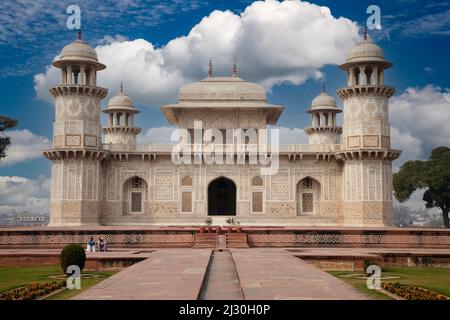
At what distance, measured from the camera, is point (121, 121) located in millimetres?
41406

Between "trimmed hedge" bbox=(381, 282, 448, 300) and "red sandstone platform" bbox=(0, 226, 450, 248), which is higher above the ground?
"red sandstone platform" bbox=(0, 226, 450, 248)

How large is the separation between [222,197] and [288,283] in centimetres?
2258

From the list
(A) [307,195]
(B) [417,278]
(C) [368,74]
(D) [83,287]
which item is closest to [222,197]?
(A) [307,195]

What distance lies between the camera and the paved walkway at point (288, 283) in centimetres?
891

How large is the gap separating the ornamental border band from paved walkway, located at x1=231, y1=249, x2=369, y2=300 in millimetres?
15684

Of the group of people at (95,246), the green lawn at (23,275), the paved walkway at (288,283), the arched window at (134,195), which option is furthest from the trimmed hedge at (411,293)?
the arched window at (134,195)

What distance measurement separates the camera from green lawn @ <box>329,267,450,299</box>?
11609 millimetres

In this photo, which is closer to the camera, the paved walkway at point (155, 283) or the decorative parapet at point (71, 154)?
the paved walkway at point (155, 283)

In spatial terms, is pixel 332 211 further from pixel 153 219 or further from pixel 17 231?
pixel 17 231

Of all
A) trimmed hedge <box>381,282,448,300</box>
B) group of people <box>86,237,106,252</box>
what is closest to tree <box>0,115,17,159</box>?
group of people <box>86,237,106,252</box>

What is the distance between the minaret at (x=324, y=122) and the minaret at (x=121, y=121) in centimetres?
1253

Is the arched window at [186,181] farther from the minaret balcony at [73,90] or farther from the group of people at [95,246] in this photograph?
the group of people at [95,246]

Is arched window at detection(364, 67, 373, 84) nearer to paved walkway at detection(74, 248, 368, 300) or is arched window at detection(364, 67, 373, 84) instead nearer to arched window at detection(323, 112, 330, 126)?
arched window at detection(323, 112, 330, 126)
